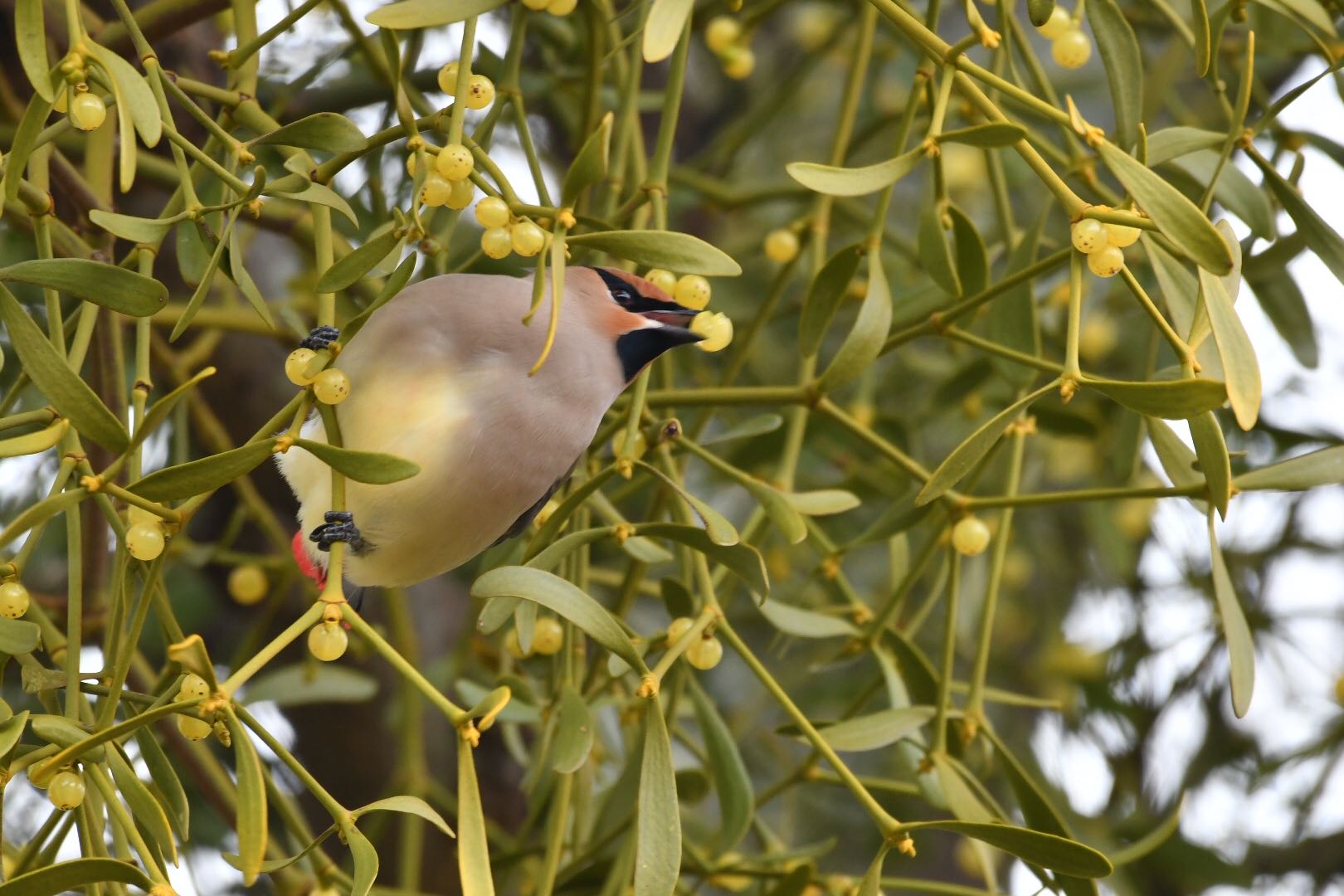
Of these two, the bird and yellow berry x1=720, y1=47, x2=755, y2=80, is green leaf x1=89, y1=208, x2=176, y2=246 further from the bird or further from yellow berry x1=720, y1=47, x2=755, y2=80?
yellow berry x1=720, y1=47, x2=755, y2=80

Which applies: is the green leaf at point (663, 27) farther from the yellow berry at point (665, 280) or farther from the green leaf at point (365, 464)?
the yellow berry at point (665, 280)

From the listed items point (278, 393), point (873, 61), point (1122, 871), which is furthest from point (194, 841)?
point (873, 61)

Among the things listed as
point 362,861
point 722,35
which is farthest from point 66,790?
point 722,35

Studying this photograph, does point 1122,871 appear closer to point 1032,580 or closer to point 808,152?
point 1032,580

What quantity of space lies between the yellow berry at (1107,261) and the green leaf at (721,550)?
0.78ft

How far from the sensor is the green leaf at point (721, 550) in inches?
35.8

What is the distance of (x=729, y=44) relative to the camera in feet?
5.32

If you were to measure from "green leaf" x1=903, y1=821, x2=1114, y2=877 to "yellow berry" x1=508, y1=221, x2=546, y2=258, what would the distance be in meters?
0.35

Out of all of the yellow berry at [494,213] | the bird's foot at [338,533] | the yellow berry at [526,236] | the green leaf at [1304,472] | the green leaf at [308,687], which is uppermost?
the yellow berry at [494,213]

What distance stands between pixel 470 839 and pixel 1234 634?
1.43 ft

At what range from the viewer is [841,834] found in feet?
7.31

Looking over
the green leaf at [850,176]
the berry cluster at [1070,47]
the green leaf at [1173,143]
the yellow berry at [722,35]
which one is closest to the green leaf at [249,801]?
the green leaf at [850,176]

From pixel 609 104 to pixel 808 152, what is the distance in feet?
3.39

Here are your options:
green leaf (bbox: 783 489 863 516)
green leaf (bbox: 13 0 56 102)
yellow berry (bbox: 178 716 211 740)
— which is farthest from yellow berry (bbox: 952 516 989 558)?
green leaf (bbox: 13 0 56 102)
